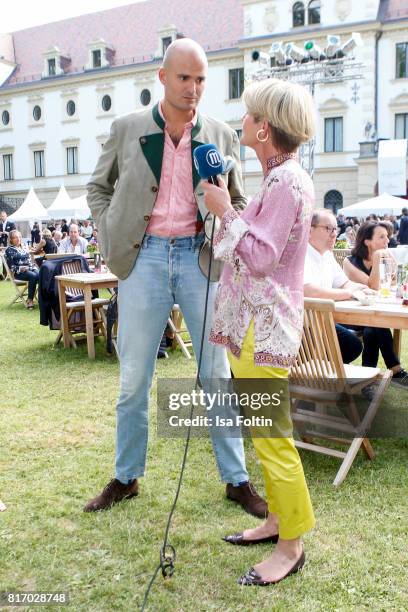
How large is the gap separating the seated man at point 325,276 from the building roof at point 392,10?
3136cm

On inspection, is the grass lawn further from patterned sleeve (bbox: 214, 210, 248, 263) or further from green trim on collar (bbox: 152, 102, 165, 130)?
green trim on collar (bbox: 152, 102, 165, 130)

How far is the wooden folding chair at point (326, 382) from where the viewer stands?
3.31 m

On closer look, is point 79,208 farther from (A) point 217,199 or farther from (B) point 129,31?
(B) point 129,31

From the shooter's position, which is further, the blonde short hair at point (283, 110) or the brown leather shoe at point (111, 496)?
the brown leather shoe at point (111, 496)

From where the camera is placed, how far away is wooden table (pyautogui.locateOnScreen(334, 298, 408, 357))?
365 centimetres

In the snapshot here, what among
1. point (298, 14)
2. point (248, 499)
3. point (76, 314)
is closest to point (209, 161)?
point (248, 499)

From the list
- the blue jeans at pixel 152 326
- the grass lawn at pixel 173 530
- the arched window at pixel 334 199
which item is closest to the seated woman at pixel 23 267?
the grass lawn at pixel 173 530

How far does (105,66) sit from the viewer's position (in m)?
40.1

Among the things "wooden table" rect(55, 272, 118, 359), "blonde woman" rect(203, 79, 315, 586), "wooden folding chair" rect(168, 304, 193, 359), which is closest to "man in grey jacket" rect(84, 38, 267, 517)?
"blonde woman" rect(203, 79, 315, 586)

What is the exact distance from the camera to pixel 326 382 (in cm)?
351

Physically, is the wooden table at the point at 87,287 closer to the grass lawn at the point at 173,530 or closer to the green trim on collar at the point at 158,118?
the grass lawn at the point at 173,530

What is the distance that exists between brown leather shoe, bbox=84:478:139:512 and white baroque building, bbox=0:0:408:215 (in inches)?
1140

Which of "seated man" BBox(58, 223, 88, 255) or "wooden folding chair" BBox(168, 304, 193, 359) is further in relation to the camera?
"seated man" BBox(58, 223, 88, 255)

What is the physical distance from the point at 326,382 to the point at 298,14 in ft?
113
